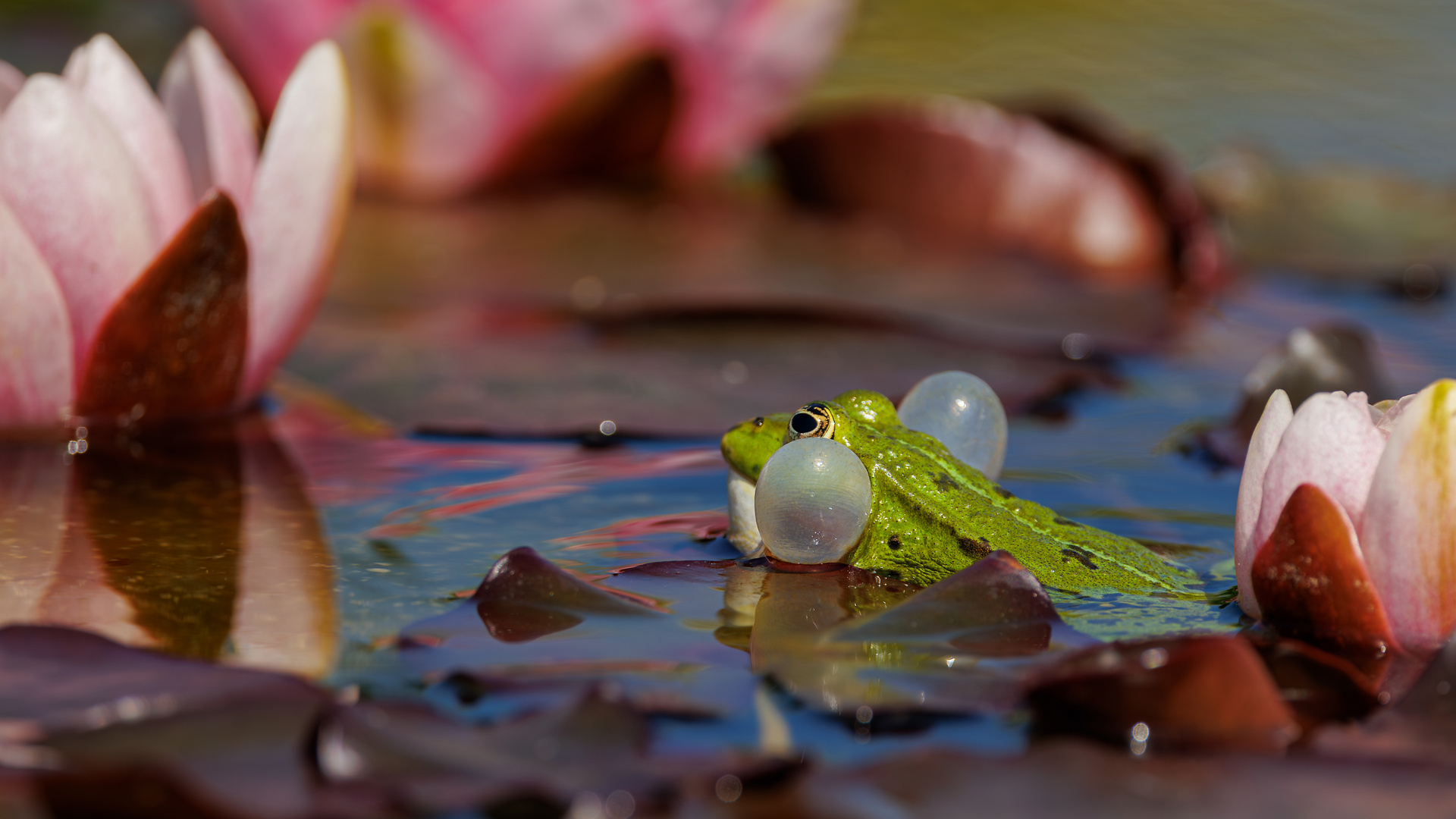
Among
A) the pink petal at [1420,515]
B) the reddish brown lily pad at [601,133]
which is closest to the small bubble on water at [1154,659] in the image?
the pink petal at [1420,515]

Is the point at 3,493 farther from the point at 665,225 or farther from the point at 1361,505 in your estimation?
the point at 665,225

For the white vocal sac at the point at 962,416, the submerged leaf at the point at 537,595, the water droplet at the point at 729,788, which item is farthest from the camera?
the white vocal sac at the point at 962,416

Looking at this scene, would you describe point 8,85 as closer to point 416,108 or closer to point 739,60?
point 416,108

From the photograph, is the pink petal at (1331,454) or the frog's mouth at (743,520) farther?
the frog's mouth at (743,520)

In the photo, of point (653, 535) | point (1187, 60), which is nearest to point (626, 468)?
point (653, 535)

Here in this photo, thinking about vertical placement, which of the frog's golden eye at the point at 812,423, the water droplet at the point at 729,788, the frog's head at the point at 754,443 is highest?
the frog's golden eye at the point at 812,423

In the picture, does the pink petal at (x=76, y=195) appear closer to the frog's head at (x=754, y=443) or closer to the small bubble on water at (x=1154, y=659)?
the frog's head at (x=754, y=443)

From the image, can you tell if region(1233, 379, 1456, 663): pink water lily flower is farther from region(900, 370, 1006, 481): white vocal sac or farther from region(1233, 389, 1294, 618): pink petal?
region(900, 370, 1006, 481): white vocal sac
